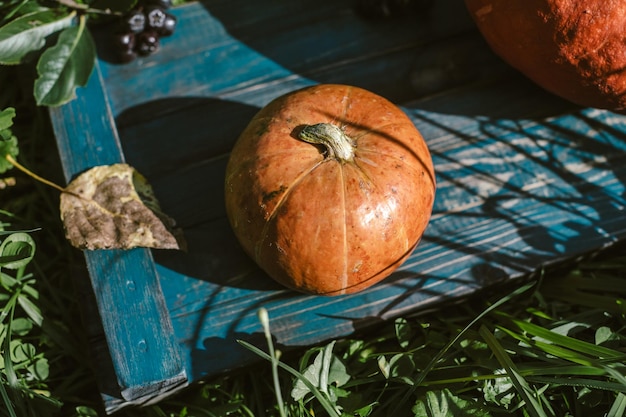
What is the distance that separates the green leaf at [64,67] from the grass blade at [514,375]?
64.3 inches

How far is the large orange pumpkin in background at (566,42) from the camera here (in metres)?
1.90

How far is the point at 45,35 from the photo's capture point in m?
2.21

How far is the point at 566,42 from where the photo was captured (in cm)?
196

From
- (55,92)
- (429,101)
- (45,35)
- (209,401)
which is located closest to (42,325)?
(209,401)

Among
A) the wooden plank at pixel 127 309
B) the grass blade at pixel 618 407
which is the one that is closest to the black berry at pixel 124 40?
the wooden plank at pixel 127 309

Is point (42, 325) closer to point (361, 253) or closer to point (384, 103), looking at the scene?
point (361, 253)

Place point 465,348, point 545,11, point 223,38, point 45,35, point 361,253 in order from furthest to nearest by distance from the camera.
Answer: point 223,38
point 45,35
point 465,348
point 545,11
point 361,253

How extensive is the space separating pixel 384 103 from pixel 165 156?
2.72ft

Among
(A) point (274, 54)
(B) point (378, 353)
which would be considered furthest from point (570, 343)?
(A) point (274, 54)

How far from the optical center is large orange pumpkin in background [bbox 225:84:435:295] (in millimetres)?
1768

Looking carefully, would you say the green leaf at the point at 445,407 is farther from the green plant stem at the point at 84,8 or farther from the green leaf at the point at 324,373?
the green plant stem at the point at 84,8

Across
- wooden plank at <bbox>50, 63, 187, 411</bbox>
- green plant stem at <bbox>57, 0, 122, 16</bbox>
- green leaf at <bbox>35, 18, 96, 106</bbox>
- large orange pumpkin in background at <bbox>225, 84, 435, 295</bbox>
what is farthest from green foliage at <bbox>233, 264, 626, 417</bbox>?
green plant stem at <bbox>57, 0, 122, 16</bbox>

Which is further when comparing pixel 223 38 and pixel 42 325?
pixel 223 38

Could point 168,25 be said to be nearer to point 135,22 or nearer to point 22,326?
point 135,22
